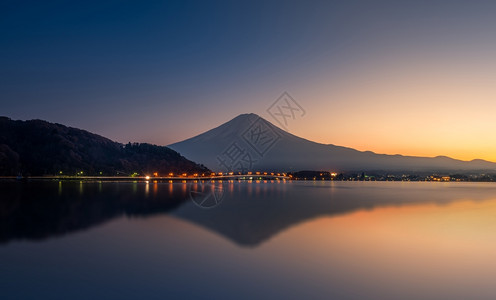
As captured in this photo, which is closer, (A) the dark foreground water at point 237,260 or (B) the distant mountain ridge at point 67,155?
(A) the dark foreground water at point 237,260

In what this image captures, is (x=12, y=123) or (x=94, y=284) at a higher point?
(x=12, y=123)

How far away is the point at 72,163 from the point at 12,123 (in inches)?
819

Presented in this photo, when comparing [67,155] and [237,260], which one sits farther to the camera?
[67,155]

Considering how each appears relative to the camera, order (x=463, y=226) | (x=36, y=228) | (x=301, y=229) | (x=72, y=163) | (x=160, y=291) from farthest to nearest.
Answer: (x=72, y=163)
(x=463, y=226)
(x=301, y=229)
(x=36, y=228)
(x=160, y=291)

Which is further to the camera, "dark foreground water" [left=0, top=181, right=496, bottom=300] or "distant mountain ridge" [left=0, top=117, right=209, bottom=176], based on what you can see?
"distant mountain ridge" [left=0, top=117, right=209, bottom=176]

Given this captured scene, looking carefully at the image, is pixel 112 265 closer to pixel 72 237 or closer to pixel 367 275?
pixel 72 237

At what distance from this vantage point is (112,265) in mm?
6668

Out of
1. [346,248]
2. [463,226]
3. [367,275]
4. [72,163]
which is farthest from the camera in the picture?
[72,163]

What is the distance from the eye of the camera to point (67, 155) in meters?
72.6

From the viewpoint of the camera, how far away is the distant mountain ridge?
216 ft

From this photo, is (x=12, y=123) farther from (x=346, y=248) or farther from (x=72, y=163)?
(x=346, y=248)

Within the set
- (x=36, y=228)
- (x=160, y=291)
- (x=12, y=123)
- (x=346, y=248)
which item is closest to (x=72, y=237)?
(x=36, y=228)

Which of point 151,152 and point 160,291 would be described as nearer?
point 160,291

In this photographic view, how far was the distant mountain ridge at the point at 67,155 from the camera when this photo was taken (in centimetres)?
6594
